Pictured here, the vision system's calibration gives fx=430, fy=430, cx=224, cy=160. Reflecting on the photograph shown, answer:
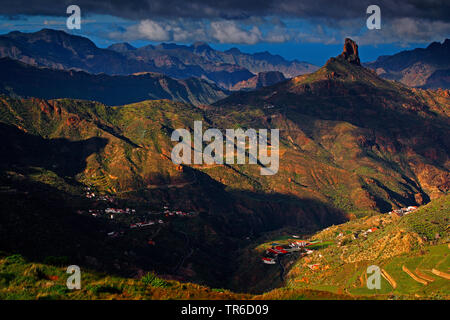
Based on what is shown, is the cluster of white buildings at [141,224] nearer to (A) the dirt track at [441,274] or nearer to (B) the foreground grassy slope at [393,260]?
(B) the foreground grassy slope at [393,260]

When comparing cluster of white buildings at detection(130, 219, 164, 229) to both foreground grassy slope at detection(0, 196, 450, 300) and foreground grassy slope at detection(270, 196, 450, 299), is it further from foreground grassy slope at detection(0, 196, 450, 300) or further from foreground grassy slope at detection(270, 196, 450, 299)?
foreground grassy slope at detection(270, 196, 450, 299)

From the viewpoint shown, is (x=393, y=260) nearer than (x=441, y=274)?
No

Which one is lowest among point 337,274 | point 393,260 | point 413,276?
point 337,274

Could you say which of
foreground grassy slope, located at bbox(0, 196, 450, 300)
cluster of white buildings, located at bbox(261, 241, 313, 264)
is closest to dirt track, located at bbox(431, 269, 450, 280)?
foreground grassy slope, located at bbox(0, 196, 450, 300)

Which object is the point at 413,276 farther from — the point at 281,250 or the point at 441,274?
the point at 281,250

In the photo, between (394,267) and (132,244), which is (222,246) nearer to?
(132,244)

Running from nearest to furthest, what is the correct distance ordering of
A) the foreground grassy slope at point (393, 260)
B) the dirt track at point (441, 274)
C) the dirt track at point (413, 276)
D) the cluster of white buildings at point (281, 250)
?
the dirt track at point (441, 274) → the dirt track at point (413, 276) → the foreground grassy slope at point (393, 260) → the cluster of white buildings at point (281, 250)

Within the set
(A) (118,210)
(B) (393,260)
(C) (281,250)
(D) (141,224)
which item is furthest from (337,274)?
(A) (118,210)

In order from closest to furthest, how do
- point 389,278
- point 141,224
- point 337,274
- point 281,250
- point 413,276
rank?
point 413,276
point 389,278
point 337,274
point 141,224
point 281,250

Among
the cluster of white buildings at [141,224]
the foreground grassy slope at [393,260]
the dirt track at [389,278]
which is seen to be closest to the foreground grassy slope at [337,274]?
the foreground grassy slope at [393,260]
